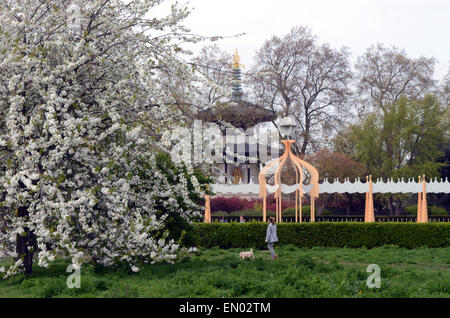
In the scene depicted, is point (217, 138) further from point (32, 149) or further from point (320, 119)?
point (320, 119)

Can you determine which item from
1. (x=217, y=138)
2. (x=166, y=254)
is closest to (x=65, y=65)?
(x=217, y=138)

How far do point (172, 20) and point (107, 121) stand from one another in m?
2.44

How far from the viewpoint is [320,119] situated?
4194 centimetres

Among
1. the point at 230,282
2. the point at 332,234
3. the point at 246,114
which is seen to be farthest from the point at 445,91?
the point at 230,282

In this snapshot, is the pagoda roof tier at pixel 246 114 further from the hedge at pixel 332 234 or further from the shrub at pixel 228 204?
the hedge at pixel 332 234

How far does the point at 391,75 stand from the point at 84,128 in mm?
38641

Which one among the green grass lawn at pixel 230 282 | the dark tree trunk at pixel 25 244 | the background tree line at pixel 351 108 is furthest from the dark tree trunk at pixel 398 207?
the dark tree trunk at pixel 25 244

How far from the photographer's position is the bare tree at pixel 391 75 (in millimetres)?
44219

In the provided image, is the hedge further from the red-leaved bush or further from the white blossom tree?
the red-leaved bush

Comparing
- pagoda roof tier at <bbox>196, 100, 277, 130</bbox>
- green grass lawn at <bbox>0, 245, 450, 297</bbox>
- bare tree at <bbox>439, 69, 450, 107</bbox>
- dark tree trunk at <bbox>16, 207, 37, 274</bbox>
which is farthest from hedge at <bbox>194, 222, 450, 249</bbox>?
bare tree at <bbox>439, 69, 450, 107</bbox>

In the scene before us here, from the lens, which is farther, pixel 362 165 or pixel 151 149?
pixel 362 165

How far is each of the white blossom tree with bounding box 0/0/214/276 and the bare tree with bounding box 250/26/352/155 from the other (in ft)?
96.4

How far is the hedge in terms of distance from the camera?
18953mm
